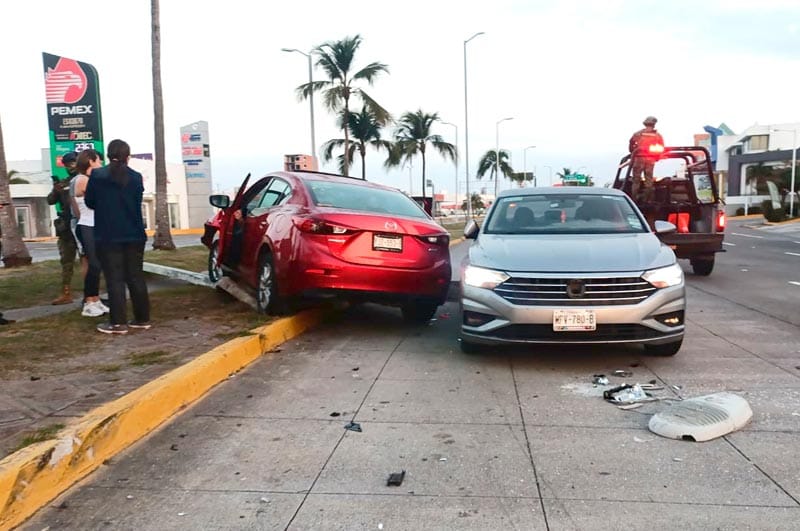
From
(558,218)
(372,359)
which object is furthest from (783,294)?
(372,359)

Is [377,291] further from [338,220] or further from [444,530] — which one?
[444,530]

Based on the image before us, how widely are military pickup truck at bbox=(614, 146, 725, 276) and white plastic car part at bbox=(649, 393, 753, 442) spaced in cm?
728

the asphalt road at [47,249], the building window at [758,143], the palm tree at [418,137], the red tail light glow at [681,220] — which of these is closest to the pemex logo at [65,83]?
the asphalt road at [47,249]

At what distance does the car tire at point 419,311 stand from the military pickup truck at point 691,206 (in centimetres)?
534

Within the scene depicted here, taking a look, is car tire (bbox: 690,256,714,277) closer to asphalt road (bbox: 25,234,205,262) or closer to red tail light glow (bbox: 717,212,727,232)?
red tail light glow (bbox: 717,212,727,232)

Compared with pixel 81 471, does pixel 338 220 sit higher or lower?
higher

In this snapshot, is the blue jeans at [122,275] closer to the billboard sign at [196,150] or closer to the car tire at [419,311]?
the car tire at [419,311]

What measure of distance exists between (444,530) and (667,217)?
10.2m

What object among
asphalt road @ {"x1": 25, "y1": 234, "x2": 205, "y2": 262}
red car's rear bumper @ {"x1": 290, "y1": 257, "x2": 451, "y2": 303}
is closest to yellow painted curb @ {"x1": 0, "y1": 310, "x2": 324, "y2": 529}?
red car's rear bumper @ {"x1": 290, "y1": 257, "x2": 451, "y2": 303}

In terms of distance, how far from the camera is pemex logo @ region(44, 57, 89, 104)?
61.0 feet

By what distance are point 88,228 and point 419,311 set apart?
11.9ft

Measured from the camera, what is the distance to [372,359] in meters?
6.03

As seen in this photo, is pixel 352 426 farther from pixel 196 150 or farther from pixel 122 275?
pixel 196 150

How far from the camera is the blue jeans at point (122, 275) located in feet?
19.9
